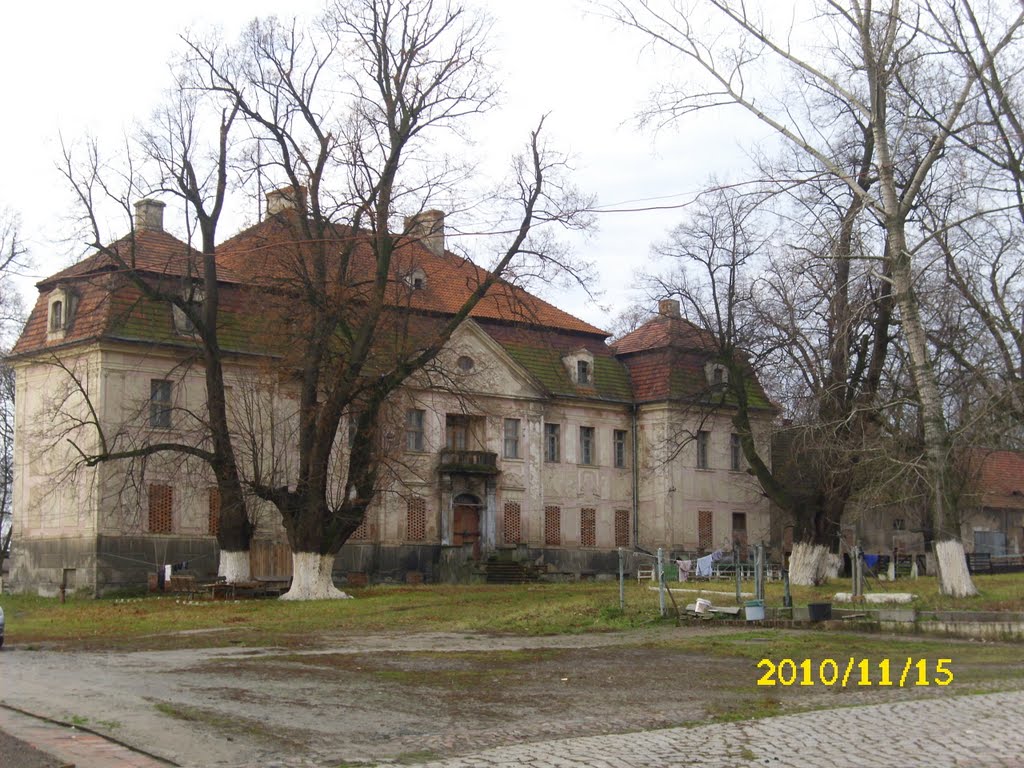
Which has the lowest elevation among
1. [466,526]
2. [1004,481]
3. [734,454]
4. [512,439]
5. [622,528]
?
[622,528]

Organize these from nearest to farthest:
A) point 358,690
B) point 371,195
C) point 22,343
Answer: point 358,690 → point 371,195 → point 22,343

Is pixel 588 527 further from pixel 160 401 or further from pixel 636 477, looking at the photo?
pixel 160 401

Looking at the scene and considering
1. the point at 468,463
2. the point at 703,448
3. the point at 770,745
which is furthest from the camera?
the point at 703,448

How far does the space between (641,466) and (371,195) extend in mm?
25581

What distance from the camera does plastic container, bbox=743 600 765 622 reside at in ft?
70.8

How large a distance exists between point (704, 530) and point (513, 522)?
9.59 metres

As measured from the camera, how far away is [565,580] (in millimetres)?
49531

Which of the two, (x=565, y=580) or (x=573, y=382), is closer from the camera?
(x=565, y=580)

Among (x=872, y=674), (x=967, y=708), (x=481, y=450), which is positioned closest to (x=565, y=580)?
(x=481, y=450)

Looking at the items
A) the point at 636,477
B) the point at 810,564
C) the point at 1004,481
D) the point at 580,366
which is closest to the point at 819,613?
the point at 810,564

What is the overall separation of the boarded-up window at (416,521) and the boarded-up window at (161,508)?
31.3 feet

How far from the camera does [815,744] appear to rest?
966 cm

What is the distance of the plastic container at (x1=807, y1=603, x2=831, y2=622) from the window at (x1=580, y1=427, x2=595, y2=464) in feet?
106

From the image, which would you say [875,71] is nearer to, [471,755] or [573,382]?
[471,755]
